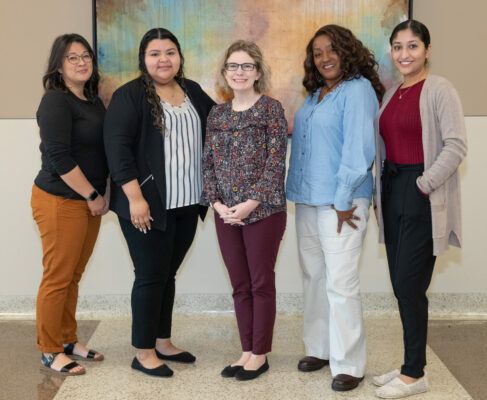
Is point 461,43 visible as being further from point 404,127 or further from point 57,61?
point 57,61

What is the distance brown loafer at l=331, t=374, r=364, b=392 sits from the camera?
240cm

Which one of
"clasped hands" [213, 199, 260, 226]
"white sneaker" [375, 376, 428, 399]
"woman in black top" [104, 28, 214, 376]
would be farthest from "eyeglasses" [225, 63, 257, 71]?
"white sneaker" [375, 376, 428, 399]

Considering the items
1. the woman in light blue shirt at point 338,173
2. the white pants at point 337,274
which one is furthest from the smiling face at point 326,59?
the white pants at point 337,274

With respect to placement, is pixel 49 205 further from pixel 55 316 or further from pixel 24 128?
pixel 24 128

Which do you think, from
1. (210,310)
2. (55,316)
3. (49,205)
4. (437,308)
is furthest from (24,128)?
(437,308)

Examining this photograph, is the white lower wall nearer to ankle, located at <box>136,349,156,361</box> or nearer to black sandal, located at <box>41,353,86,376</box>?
black sandal, located at <box>41,353,86,376</box>

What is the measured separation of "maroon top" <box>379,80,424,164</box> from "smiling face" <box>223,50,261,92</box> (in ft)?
1.85

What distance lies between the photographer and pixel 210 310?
353cm

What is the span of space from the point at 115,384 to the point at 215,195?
0.94 m

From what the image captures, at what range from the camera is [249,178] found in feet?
7.67

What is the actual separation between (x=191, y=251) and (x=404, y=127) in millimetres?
1720

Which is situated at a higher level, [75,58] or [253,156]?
[75,58]

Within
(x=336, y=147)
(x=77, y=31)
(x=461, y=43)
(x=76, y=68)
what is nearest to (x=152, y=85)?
(x=76, y=68)

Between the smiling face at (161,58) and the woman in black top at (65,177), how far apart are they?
1.14 feet
